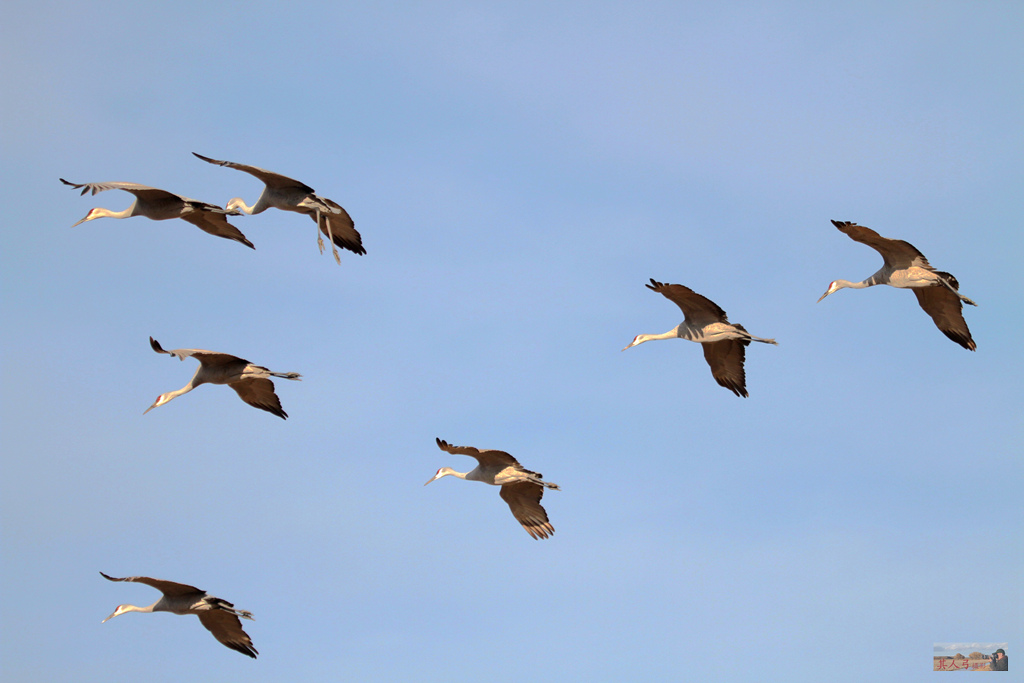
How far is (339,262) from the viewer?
95.8 ft

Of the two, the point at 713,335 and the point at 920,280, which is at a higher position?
the point at 920,280

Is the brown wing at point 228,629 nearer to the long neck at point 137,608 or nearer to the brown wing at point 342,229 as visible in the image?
the long neck at point 137,608

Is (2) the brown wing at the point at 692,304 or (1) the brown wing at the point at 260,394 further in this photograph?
(1) the brown wing at the point at 260,394

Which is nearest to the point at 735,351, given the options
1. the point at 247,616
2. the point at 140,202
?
the point at 247,616

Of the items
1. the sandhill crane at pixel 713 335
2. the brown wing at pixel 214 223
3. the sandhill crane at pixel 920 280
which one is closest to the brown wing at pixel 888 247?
the sandhill crane at pixel 920 280

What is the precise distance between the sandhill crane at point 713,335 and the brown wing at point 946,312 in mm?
4576

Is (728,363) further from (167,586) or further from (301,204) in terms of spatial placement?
(167,586)

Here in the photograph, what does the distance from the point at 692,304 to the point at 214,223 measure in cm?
1041

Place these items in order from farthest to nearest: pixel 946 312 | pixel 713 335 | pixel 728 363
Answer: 1. pixel 946 312
2. pixel 728 363
3. pixel 713 335

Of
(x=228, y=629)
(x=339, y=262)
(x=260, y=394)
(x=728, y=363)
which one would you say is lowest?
(x=228, y=629)

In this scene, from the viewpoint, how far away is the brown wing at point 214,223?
30.3 m

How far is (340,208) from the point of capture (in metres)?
30.1

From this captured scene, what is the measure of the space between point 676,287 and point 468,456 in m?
6.77

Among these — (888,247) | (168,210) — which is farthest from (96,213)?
(888,247)
